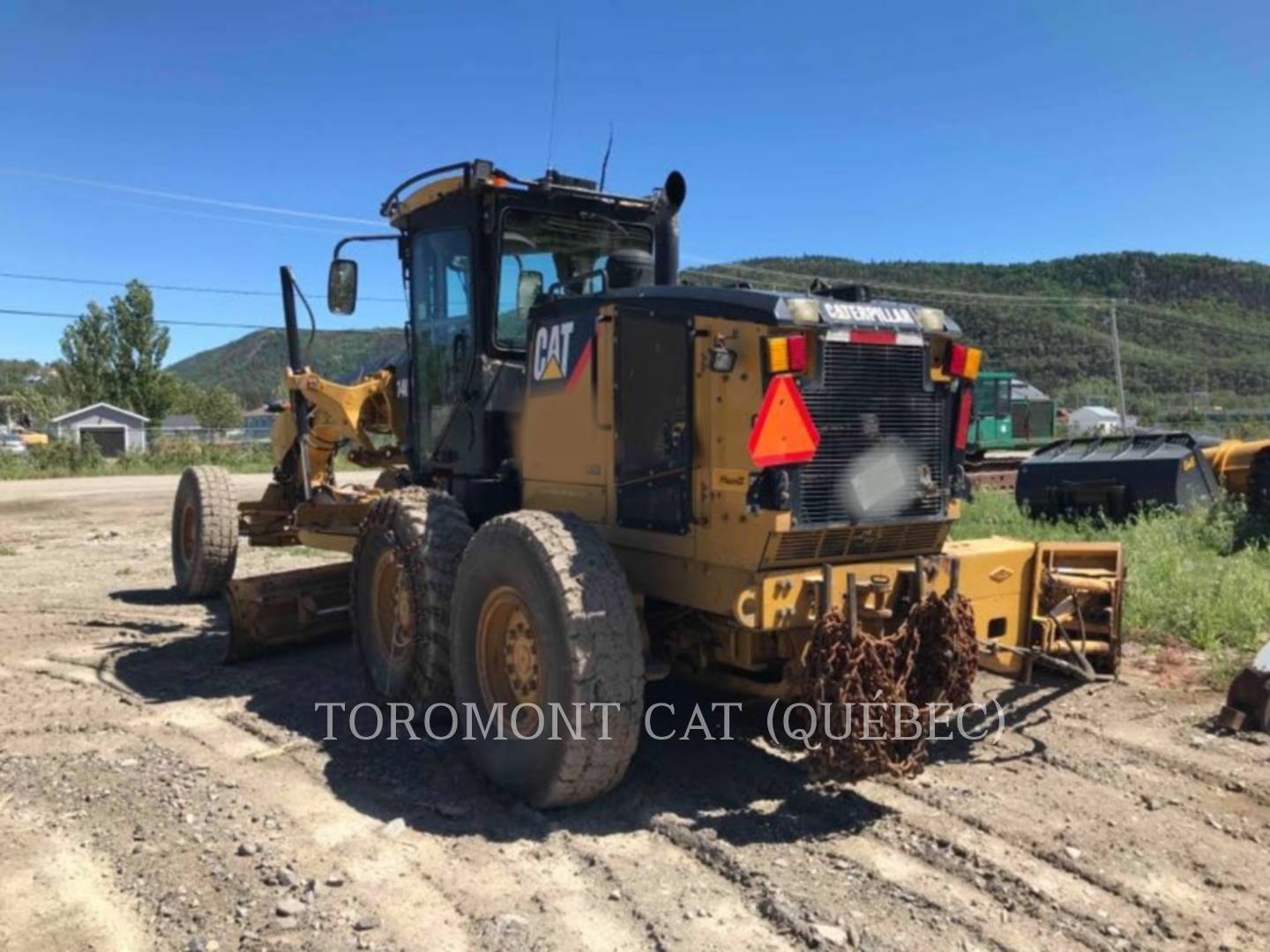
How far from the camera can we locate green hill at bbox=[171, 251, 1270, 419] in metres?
63.0

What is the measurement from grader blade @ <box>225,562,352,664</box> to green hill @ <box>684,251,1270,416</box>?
48.1m

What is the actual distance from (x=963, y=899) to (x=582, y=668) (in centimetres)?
152

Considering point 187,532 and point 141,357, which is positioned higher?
point 141,357

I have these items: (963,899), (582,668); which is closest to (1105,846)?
(963,899)

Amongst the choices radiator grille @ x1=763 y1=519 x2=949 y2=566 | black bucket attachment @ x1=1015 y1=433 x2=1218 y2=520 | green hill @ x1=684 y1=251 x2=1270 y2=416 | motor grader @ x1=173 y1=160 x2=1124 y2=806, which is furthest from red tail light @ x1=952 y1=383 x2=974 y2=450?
green hill @ x1=684 y1=251 x2=1270 y2=416

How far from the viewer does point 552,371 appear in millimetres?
4977

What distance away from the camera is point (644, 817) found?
13.7ft

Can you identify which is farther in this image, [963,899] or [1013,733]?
[1013,733]

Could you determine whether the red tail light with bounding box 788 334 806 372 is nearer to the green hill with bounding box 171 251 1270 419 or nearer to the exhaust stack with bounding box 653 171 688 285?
the exhaust stack with bounding box 653 171 688 285

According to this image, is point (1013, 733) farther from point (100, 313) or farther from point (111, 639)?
point (100, 313)

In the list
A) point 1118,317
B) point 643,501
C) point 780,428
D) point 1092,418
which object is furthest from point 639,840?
point 1118,317

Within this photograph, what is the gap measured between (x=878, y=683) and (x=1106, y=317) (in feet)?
277

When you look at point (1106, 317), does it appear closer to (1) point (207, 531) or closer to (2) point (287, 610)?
(1) point (207, 531)

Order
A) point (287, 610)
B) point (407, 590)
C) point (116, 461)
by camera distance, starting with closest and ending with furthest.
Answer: point (407, 590)
point (287, 610)
point (116, 461)
